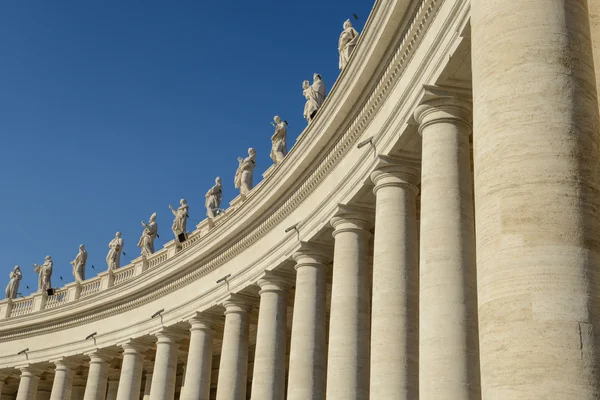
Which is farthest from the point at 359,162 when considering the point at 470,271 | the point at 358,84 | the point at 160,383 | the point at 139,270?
the point at 139,270

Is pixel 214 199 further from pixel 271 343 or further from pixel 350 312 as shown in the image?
pixel 350 312

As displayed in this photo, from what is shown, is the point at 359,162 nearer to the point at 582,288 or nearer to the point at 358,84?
the point at 358,84

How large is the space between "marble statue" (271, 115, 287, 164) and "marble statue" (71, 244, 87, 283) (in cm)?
6262

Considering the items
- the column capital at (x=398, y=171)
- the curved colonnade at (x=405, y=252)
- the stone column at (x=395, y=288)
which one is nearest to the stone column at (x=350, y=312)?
the curved colonnade at (x=405, y=252)

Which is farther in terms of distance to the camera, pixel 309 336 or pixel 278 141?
pixel 278 141

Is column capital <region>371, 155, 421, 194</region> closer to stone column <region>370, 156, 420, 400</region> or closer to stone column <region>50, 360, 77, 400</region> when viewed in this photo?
stone column <region>370, 156, 420, 400</region>

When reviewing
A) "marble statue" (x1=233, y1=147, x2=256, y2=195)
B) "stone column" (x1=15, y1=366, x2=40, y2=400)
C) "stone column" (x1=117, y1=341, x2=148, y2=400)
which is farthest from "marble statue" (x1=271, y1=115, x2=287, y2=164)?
"stone column" (x1=15, y1=366, x2=40, y2=400)

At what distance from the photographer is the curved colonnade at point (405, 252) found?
24406 millimetres

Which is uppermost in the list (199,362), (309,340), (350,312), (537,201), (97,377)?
(97,377)

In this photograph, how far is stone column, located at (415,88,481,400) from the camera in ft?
123

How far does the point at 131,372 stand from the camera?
106812mm

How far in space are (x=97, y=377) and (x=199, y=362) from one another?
1244 inches

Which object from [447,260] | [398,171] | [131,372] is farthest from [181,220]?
[447,260]

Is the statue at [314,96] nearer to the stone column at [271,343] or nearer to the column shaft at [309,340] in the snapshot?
the column shaft at [309,340]
